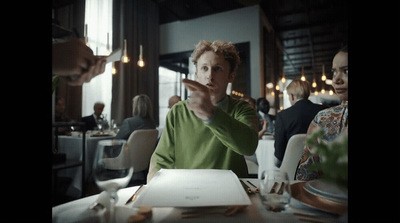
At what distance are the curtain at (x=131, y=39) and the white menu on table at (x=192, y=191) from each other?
15.1 inches

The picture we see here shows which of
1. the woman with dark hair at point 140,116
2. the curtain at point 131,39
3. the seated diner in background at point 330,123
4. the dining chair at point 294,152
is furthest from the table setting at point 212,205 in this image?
the woman with dark hair at point 140,116

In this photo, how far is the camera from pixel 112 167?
1.24 feet

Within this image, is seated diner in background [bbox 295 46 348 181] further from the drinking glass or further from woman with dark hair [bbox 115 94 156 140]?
woman with dark hair [bbox 115 94 156 140]

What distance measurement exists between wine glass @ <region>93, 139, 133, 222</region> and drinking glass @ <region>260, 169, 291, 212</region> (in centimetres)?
23

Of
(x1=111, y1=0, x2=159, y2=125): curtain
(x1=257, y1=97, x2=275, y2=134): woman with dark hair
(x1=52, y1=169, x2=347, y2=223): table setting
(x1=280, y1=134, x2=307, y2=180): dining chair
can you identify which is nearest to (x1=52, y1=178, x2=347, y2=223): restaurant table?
(x1=52, y1=169, x2=347, y2=223): table setting

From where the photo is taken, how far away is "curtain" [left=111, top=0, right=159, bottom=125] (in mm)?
721

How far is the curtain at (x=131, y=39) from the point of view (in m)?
0.72

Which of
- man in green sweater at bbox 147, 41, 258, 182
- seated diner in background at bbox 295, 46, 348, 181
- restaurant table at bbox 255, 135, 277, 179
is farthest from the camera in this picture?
restaurant table at bbox 255, 135, 277, 179

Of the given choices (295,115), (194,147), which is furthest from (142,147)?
(295,115)

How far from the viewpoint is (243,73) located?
12.7ft

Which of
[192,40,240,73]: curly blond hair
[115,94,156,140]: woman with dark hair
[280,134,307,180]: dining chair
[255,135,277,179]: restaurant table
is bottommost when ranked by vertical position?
[255,135,277,179]: restaurant table

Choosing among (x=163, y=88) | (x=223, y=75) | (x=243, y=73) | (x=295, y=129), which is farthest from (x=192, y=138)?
(x=243, y=73)

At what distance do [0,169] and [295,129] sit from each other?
1.22m
